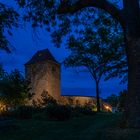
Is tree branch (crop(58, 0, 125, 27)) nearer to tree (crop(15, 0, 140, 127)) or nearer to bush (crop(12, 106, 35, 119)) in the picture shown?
tree (crop(15, 0, 140, 127))

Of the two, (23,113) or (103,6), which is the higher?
(103,6)

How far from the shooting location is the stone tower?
77.3 metres

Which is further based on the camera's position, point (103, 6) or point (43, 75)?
point (43, 75)

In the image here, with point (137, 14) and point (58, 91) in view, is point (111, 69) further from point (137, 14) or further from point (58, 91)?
point (58, 91)

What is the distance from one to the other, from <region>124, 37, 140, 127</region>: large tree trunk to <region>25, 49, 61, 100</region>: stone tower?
201 ft

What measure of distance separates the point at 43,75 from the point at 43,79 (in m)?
1.09

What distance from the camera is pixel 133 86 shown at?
15.0 m

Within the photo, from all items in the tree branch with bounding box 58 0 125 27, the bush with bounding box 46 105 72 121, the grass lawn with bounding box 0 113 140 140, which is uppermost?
the tree branch with bounding box 58 0 125 27

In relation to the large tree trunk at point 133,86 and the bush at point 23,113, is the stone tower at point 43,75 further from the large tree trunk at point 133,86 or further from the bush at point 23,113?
the large tree trunk at point 133,86

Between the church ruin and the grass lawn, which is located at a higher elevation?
the church ruin

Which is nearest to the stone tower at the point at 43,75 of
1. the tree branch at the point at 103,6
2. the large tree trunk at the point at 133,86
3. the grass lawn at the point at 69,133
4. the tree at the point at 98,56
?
the tree at the point at 98,56

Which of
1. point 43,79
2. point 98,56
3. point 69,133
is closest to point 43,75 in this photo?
point 43,79

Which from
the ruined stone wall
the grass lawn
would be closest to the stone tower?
the ruined stone wall

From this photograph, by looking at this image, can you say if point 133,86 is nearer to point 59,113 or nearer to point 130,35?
point 130,35
